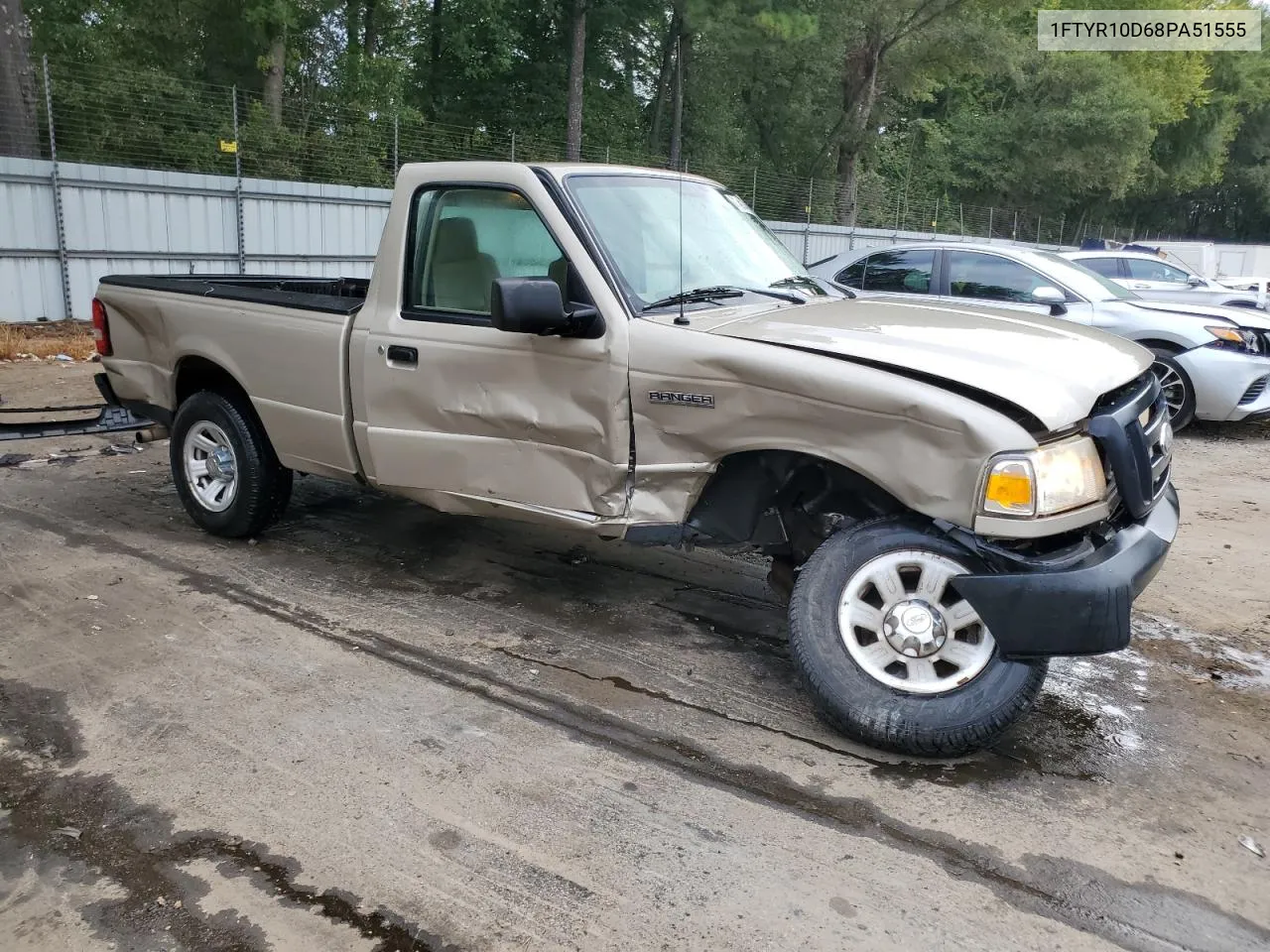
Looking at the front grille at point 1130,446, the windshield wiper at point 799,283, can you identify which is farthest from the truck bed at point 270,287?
the front grille at point 1130,446

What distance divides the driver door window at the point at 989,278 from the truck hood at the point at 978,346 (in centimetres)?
504

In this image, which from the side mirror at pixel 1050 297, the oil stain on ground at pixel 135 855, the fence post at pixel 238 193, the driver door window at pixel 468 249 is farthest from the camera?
the fence post at pixel 238 193

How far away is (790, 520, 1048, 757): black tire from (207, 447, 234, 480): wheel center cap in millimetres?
3459

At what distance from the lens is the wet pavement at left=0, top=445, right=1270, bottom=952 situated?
273 centimetres

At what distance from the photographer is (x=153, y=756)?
11.5 ft

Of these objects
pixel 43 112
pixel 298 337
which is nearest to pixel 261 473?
pixel 298 337

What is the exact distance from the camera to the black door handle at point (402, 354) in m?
4.62

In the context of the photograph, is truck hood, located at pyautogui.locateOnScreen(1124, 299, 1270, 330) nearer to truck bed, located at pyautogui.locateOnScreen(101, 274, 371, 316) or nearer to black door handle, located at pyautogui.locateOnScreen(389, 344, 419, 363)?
truck bed, located at pyautogui.locateOnScreen(101, 274, 371, 316)

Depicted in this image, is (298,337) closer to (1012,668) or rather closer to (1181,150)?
(1012,668)

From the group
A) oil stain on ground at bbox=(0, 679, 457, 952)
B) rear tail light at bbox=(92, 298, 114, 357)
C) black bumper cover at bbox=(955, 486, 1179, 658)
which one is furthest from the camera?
rear tail light at bbox=(92, 298, 114, 357)

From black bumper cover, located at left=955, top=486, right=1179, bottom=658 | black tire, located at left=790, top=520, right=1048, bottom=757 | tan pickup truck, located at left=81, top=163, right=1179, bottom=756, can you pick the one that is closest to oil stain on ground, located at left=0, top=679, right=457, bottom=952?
black tire, located at left=790, top=520, right=1048, bottom=757

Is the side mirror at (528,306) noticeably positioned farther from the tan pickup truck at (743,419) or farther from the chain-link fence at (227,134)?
the chain-link fence at (227,134)

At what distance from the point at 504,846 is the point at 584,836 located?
0.78 ft

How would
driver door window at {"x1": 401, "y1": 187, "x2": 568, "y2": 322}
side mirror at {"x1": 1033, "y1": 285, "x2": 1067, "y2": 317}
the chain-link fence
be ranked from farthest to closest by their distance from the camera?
1. the chain-link fence
2. side mirror at {"x1": 1033, "y1": 285, "x2": 1067, "y2": 317}
3. driver door window at {"x1": 401, "y1": 187, "x2": 568, "y2": 322}
